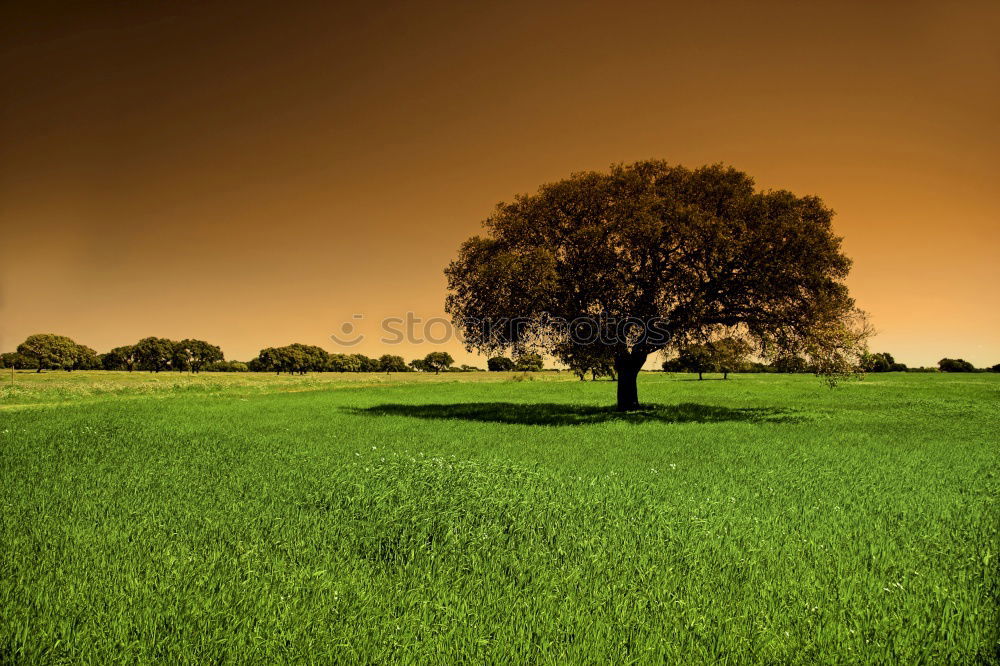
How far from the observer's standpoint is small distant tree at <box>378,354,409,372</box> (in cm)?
19238

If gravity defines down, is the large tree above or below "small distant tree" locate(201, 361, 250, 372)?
above

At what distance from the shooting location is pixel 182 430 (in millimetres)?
19562

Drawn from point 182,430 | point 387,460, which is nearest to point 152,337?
point 182,430

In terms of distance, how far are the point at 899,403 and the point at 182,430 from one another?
43.6 meters

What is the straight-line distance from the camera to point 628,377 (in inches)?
1197

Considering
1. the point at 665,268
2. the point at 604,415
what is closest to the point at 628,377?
the point at 604,415

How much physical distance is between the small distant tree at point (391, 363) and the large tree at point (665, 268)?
16788 cm

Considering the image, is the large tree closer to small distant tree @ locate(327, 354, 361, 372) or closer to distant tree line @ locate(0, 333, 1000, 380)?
distant tree line @ locate(0, 333, 1000, 380)

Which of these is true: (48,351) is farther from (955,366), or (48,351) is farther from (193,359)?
(955,366)

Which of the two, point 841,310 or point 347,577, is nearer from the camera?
point 347,577

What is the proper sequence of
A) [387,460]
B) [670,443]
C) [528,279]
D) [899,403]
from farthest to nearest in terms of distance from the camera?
[899,403] → [528,279] → [670,443] → [387,460]

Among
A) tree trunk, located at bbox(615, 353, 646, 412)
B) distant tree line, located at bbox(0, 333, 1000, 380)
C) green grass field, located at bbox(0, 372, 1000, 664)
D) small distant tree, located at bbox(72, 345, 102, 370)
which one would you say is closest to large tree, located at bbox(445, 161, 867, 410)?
tree trunk, located at bbox(615, 353, 646, 412)

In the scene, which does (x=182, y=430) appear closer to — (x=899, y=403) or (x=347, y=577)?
(x=347, y=577)

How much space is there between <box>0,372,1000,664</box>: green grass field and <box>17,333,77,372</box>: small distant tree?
180 metres
